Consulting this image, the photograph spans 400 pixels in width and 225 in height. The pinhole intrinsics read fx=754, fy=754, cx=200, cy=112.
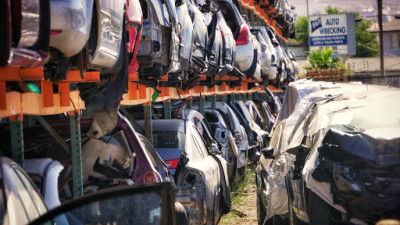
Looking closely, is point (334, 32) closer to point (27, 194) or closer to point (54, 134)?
point (54, 134)

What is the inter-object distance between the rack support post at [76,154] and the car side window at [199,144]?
3.06 m

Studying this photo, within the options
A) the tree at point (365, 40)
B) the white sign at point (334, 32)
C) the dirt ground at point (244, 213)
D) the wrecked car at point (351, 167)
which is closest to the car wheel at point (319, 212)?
the wrecked car at point (351, 167)

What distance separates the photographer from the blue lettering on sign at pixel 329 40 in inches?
2200

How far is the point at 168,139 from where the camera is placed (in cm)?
959

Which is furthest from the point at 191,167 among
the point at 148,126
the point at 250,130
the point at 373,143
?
the point at 250,130

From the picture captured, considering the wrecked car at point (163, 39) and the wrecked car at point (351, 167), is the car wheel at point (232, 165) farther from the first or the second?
the wrecked car at point (351, 167)

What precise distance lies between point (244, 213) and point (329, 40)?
45.1 meters

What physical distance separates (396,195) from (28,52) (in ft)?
9.46

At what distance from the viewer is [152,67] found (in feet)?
28.0

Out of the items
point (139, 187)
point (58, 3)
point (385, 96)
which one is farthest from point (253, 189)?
point (139, 187)

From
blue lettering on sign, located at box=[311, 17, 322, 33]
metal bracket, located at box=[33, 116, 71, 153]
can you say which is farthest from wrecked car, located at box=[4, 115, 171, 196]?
blue lettering on sign, located at box=[311, 17, 322, 33]

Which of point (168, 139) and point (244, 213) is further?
point (244, 213)

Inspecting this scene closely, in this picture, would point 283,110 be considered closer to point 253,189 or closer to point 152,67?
point 253,189

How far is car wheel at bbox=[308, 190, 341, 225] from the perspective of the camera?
19.4 ft
